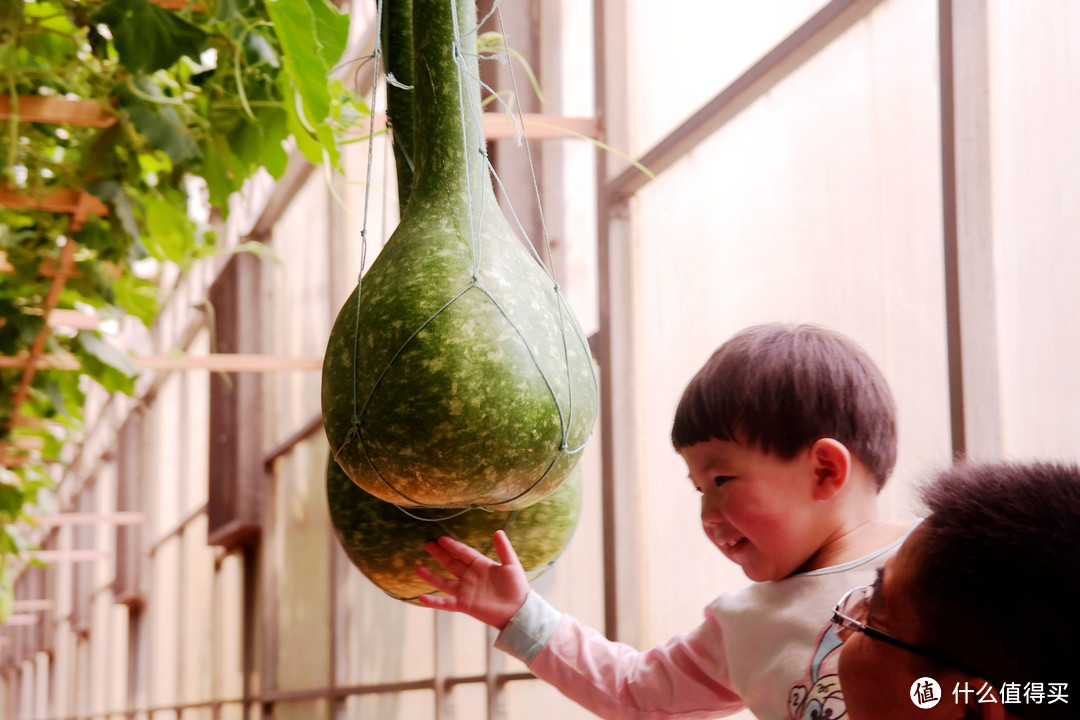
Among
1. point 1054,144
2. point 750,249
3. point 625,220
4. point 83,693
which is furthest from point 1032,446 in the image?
point 83,693

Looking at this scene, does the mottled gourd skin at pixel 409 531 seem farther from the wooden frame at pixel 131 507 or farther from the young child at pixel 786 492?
the wooden frame at pixel 131 507

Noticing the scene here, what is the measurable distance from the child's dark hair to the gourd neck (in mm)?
381

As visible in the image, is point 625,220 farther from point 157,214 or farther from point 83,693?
point 83,693

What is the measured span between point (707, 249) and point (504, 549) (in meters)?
1.34

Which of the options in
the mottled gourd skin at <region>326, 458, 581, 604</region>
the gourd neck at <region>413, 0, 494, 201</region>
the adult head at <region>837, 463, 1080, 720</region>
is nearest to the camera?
the adult head at <region>837, 463, 1080, 720</region>

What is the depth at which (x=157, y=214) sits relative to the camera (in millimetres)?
2434

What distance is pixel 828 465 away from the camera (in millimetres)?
1173

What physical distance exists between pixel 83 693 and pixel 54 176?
10845 millimetres

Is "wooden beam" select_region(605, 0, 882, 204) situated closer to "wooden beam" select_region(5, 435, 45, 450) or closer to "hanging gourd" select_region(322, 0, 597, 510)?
"hanging gourd" select_region(322, 0, 597, 510)

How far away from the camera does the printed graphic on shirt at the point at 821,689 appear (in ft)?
3.51

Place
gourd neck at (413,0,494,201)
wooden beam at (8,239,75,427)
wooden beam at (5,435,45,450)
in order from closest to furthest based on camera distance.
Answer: gourd neck at (413,0,494,201)
wooden beam at (8,239,75,427)
wooden beam at (5,435,45,450)

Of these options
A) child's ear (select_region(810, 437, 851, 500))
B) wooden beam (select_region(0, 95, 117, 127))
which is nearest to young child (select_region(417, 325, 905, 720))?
child's ear (select_region(810, 437, 851, 500))

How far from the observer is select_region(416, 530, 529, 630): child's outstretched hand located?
99 centimetres

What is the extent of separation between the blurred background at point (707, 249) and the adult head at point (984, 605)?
29 centimetres
